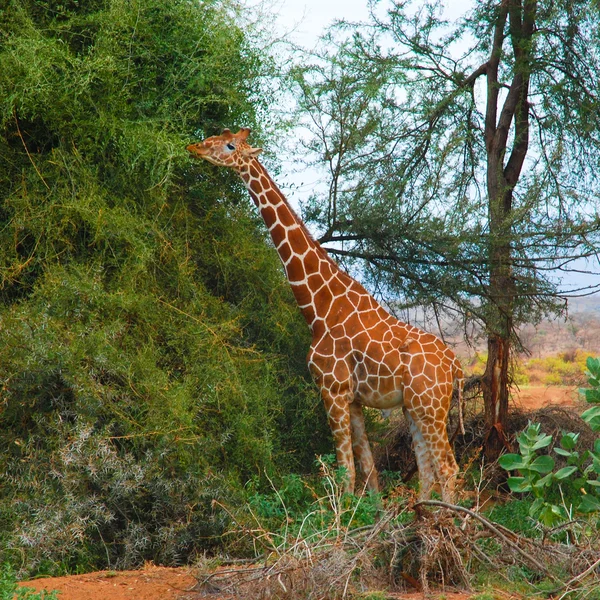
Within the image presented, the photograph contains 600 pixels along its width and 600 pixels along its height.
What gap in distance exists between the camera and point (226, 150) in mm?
7031

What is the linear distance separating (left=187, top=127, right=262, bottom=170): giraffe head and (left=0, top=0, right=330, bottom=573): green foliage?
0.77 feet

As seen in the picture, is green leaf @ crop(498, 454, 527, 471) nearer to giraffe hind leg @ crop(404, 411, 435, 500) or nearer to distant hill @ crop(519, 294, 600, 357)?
giraffe hind leg @ crop(404, 411, 435, 500)

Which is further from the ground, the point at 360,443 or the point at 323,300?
the point at 323,300

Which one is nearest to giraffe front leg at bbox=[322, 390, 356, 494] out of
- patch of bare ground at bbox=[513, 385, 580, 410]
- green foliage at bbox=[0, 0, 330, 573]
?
green foliage at bbox=[0, 0, 330, 573]

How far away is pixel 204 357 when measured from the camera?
7125 millimetres

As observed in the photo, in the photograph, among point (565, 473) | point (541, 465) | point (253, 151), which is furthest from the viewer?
point (253, 151)

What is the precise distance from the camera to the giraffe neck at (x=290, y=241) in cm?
712

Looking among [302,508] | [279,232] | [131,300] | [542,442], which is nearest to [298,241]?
[279,232]

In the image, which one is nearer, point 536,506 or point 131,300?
point 536,506

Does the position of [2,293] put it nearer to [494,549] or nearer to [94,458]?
[94,458]

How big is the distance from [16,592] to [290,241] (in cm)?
362

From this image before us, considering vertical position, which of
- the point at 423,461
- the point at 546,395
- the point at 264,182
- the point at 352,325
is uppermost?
the point at 264,182

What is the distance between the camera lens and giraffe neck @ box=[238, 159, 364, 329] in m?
7.12

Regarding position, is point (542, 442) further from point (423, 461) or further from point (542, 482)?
point (423, 461)
